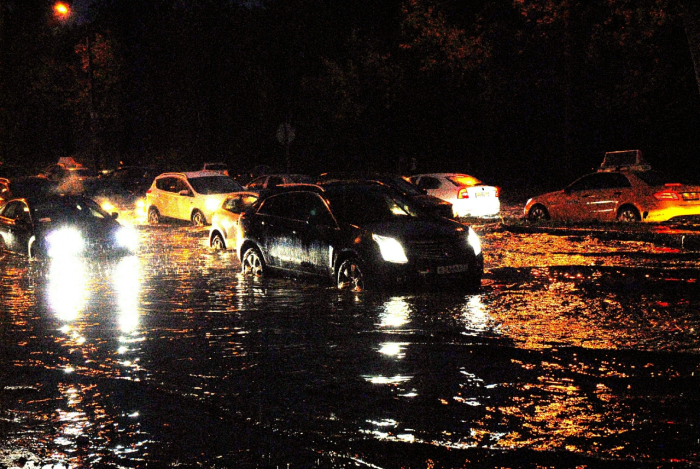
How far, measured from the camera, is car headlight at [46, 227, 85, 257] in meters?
19.3

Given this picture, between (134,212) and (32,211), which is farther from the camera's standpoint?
(134,212)

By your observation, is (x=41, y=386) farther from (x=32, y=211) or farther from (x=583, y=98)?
(x=583, y=98)

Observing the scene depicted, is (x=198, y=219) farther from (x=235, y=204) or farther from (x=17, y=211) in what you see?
(x=17, y=211)

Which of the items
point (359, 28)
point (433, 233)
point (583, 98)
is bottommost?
point (433, 233)

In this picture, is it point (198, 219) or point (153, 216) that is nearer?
point (198, 219)

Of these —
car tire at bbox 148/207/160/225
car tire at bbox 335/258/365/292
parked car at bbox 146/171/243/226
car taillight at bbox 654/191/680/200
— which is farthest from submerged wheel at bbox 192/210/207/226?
car tire at bbox 335/258/365/292

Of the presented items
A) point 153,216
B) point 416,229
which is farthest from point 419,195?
point 416,229

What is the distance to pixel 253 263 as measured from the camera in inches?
608

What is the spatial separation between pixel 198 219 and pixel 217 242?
7759 mm

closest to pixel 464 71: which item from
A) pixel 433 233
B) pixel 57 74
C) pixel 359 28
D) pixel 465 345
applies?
pixel 359 28

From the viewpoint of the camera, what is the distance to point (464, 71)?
40.1m

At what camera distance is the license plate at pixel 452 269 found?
1250cm

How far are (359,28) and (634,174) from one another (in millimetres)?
30487

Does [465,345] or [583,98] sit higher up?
[583,98]
